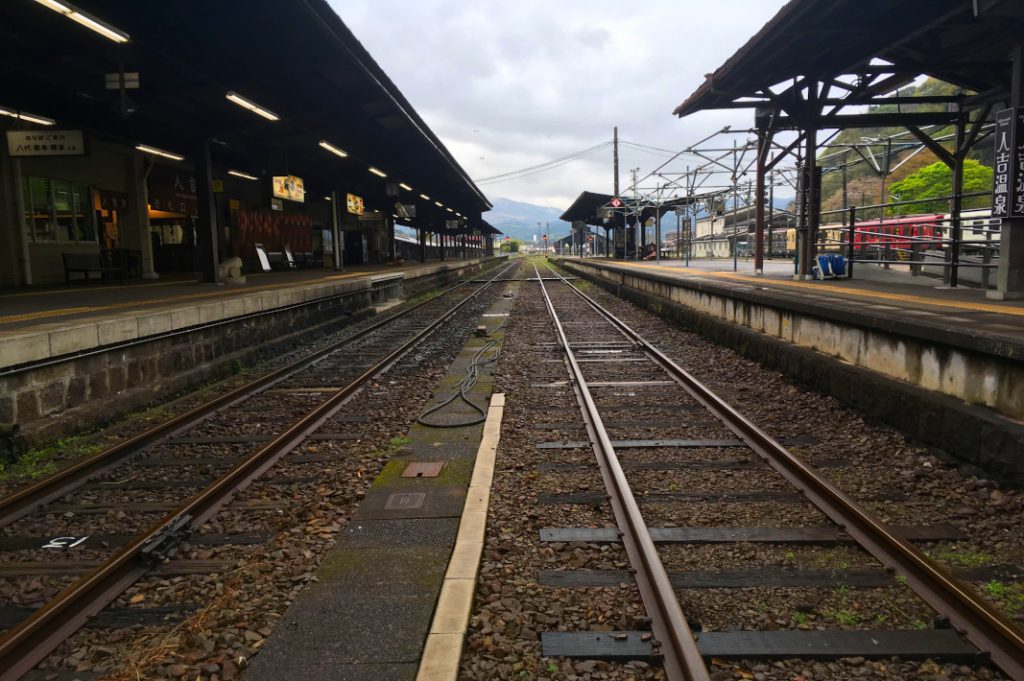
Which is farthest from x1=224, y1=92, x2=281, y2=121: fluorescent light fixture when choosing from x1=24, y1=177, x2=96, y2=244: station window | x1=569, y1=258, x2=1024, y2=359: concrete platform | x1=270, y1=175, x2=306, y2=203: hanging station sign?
x1=569, y1=258, x2=1024, y2=359: concrete platform

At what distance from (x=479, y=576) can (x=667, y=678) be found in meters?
1.16

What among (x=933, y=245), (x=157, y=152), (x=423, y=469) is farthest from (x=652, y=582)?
(x=157, y=152)

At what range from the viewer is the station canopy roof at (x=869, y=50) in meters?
8.90

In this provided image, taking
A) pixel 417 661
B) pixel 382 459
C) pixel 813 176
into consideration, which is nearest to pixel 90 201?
pixel 382 459

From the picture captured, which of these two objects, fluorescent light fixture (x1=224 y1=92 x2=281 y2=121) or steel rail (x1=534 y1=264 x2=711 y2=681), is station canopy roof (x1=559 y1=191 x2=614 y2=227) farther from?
steel rail (x1=534 y1=264 x2=711 y2=681)

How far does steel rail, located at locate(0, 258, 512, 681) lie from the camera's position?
2.67m

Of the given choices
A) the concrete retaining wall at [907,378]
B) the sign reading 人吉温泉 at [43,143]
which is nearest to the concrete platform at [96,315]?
the sign reading 人吉温泉 at [43,143]

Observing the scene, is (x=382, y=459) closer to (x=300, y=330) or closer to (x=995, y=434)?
(x=995, y=434)

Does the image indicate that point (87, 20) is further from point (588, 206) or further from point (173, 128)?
point (588, 206)

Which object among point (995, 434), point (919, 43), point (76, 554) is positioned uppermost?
point (919, 43)

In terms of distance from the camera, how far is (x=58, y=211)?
55.3ft

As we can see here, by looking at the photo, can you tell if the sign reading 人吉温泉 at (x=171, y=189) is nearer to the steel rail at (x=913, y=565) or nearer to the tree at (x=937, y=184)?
→ the steel rail at (x=913, y=565)

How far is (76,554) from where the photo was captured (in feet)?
12.1

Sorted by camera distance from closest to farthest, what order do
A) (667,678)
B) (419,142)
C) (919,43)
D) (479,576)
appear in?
(667,678) → (479,576) → (919,43) → (419,142)
